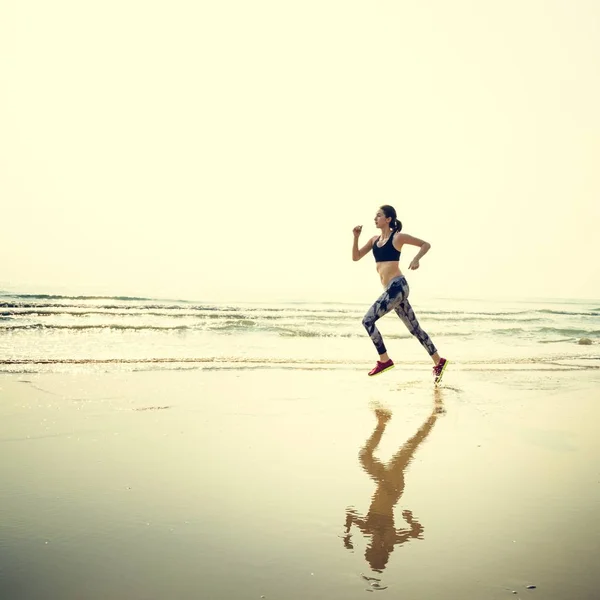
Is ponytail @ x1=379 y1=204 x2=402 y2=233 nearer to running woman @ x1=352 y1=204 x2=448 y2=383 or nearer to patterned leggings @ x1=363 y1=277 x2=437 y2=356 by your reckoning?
running woman @ x1=352 y1=204 x2=448 y2=383

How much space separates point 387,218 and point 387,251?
0.43m

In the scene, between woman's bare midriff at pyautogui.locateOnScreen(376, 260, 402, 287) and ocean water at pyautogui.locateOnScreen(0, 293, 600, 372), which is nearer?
woman's bare midriff at pyautogui.locateOnScreen(376, 260, 402, 287)

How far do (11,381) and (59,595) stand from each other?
6.01 meters

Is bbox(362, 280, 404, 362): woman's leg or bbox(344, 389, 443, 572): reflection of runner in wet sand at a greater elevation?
bbox(362, 280, 404, 362): woman's leg

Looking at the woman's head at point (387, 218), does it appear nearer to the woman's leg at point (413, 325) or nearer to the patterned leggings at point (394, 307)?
the patterned leggings at point (394, 307)

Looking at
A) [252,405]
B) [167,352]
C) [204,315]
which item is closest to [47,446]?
[252,405]

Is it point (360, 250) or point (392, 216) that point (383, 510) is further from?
point (360, 250)

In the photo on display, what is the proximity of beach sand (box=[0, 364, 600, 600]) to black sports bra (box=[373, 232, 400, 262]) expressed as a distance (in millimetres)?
2091

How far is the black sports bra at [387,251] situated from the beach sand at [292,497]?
2091 mm

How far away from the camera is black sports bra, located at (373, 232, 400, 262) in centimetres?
848

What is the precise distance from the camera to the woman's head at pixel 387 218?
838 centimetres

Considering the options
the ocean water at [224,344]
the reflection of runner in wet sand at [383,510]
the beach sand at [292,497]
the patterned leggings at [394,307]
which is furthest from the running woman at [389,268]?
the reflection of runner in wet sand at [383,510]

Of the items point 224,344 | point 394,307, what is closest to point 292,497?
point 394,307

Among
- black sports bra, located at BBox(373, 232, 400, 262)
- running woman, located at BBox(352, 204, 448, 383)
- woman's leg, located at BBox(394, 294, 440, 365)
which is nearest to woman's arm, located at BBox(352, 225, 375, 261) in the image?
running woman, located at BBox(352, 204, 448, 383)
